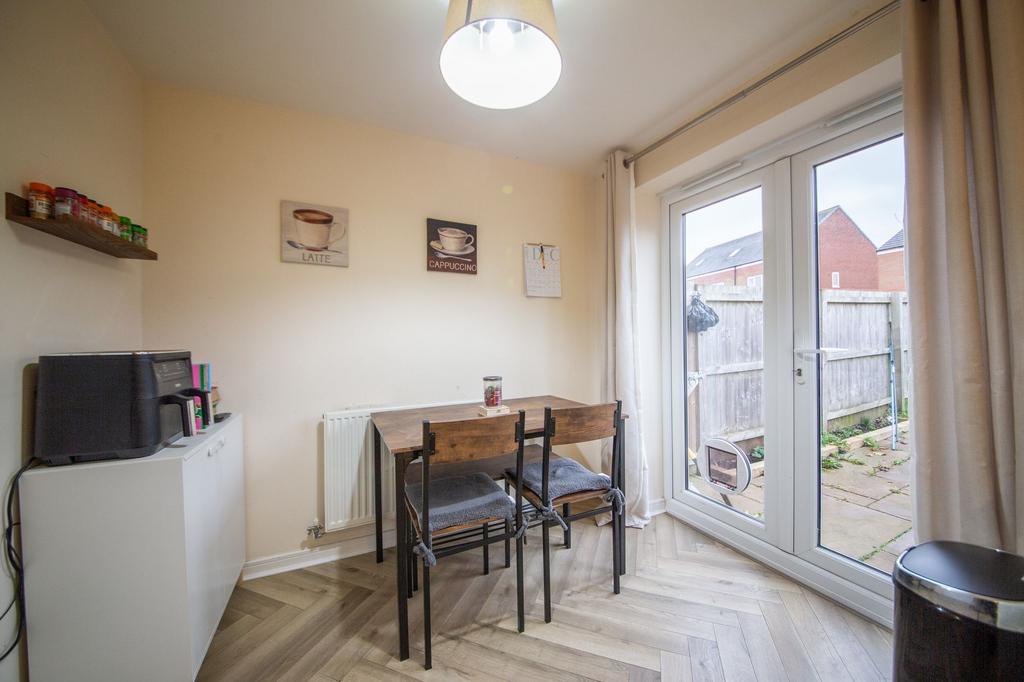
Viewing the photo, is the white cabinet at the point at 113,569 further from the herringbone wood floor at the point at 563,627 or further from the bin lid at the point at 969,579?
the bin lid at the point at 969,579

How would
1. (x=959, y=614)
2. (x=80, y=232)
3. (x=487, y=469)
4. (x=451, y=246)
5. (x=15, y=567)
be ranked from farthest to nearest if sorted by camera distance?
(x=451, y=246) → (x=487, y=469) → (x=80, y=232) → (x=15, y=567) → (x=959, y=614)

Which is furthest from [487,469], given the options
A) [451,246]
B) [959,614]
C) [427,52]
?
[427,52]

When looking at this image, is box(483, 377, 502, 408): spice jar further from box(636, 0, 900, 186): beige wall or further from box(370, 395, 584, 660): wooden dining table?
box(636, 0, 900, 186): beige wall

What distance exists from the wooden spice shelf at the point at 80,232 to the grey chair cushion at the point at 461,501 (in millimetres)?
1498

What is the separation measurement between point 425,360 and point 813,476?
2189 mm

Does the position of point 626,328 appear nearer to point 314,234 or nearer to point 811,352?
point 811,352

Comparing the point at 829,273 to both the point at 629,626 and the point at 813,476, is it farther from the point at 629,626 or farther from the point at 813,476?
the point at 629,626

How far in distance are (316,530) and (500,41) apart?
8.12 feet

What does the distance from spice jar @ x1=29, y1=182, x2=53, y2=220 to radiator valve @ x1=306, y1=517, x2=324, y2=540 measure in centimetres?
169

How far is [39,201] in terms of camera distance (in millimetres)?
1097

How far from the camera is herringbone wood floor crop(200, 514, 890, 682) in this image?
1339mm

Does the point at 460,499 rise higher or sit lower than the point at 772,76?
lower

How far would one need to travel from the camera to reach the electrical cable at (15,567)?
104 centimetres

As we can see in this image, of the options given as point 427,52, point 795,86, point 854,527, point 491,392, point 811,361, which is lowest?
point 854,527
